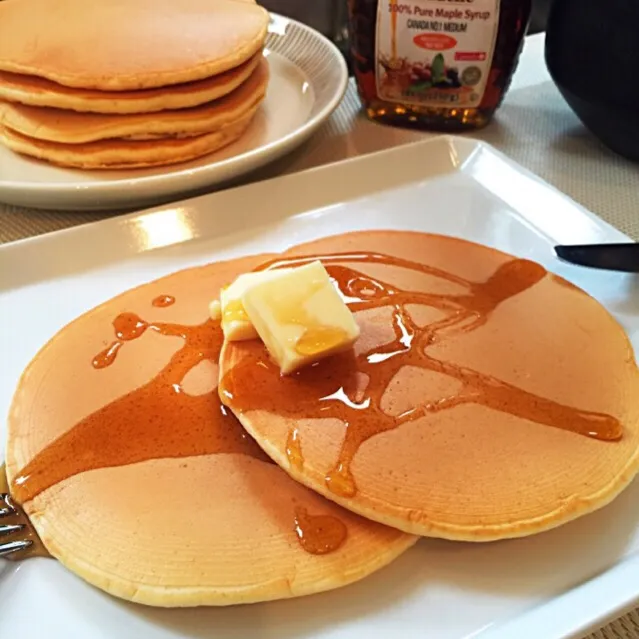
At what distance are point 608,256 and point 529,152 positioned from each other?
0.56 meters

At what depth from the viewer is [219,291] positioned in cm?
103

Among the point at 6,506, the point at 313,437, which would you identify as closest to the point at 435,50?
the point at 313,437

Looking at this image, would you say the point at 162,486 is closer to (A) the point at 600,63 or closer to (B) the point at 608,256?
(B) the point at 608,256

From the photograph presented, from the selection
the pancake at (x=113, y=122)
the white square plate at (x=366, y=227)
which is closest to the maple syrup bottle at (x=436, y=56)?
the white square plate at (x=366, y=227)

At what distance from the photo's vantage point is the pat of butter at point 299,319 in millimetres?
824

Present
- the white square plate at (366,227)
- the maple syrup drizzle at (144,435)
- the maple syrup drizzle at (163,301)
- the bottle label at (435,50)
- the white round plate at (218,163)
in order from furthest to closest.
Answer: the bottle label at (435,50), the white round plate at (218,163), the maple syrup drizzle at (163,301), the maple syrup drizzle at (144,435), the white square plate at (366,227)

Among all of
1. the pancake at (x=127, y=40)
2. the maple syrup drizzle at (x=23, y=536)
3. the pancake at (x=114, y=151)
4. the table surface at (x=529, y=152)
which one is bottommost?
the table surface at (x=529, y=152)

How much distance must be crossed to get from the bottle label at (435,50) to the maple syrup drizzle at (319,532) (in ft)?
3.59

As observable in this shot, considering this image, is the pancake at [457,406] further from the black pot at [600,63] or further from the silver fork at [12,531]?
the black pot at [600,63]

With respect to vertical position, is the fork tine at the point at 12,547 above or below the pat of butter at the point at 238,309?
below

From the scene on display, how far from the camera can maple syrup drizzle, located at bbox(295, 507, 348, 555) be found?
0.71 m

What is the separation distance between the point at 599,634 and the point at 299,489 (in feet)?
1.15

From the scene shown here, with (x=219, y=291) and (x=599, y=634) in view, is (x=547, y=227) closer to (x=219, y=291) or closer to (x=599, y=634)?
(x=219, y=291)

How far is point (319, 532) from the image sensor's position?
0.72 metres
